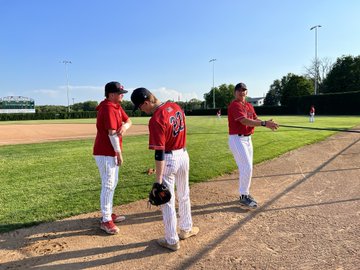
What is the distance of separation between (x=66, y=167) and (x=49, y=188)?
2.36 metres

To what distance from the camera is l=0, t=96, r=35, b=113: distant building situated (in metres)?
80.7

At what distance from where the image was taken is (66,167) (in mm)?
9188

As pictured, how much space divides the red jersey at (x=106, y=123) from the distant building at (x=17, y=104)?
84751 millimetres

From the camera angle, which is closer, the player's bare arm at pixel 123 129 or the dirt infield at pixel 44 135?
the player's bare arm at pixel 123 129

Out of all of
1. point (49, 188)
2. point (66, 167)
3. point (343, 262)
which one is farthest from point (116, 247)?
point (66, 167)

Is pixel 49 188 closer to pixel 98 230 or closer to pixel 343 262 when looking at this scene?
pixel 98 230

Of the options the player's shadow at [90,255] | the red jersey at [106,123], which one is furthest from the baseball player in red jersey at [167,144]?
the red jersey at [106,123]

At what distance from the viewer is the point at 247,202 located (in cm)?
552

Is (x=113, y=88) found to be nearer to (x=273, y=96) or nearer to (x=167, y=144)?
(x=167, y=144)

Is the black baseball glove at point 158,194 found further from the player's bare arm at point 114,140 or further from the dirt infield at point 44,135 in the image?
the dirt infield at point 44,135

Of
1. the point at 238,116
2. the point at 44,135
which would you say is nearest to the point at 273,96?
the point at 44,135

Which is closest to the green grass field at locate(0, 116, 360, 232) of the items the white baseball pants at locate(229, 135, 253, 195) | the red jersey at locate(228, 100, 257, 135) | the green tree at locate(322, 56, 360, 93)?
the white baseball pants at locate(229, 135, 253, 195)

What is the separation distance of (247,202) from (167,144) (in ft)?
8.12

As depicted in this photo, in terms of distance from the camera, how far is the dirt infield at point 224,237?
364 cm
